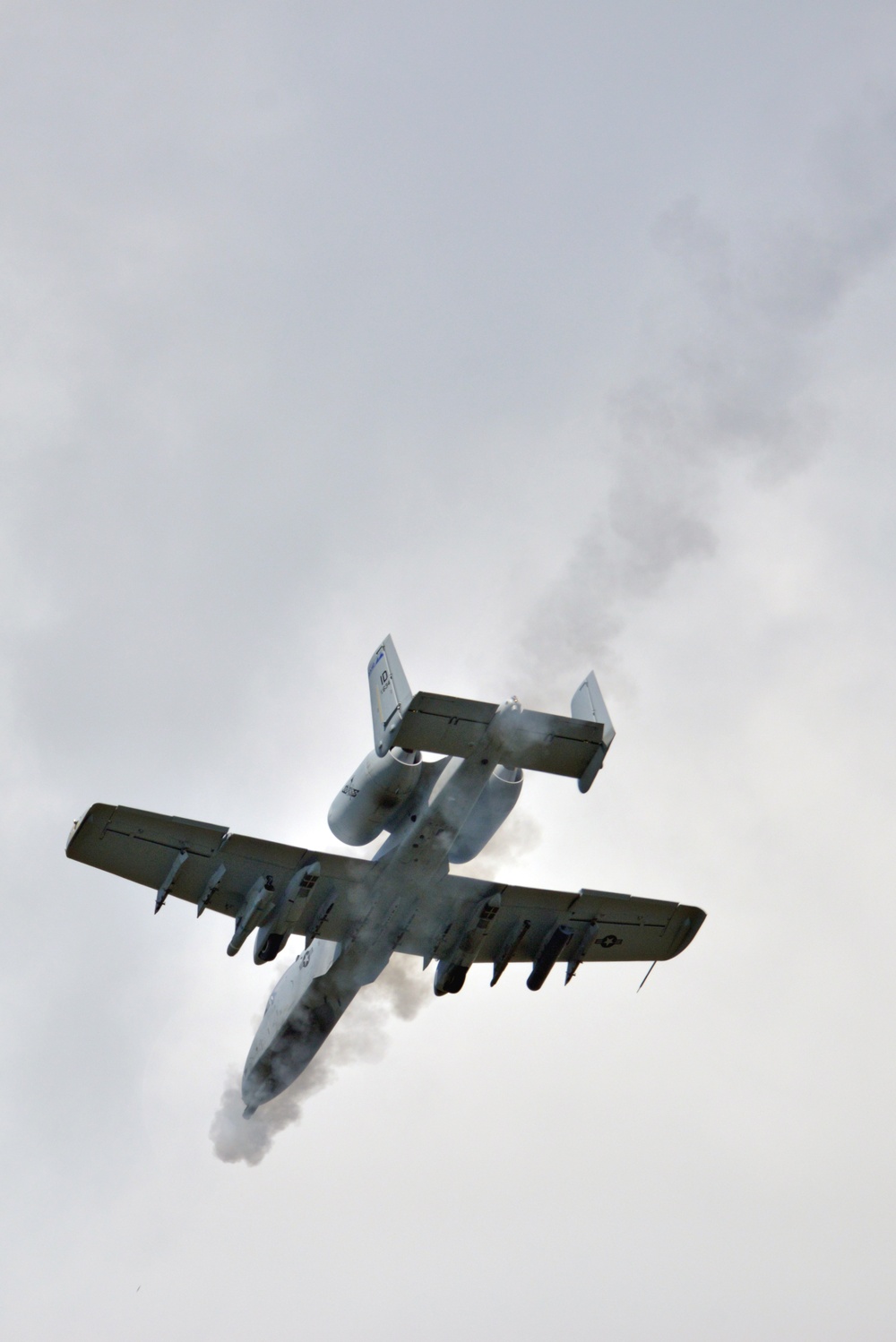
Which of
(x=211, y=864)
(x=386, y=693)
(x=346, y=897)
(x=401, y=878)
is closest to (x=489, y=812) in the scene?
(x=401, y=878)

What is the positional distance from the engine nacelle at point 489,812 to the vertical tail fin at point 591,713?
Result: 173 cm

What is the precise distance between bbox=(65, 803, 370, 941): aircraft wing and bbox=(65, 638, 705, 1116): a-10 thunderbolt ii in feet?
0.10

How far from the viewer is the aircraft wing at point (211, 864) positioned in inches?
1011

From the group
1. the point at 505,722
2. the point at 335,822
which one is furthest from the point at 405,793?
the point at 505,722

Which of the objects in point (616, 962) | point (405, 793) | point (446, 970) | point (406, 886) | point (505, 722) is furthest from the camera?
point (616, 962)

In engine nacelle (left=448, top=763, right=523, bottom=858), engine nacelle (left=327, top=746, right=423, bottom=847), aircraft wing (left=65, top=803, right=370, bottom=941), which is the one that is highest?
engine nacelle (left=448, top=763, right=523, bottom=858)

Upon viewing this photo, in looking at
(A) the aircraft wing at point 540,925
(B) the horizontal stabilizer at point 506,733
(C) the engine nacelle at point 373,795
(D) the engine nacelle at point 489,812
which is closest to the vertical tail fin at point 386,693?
(B) the horizontal stabilizer at point 506,733

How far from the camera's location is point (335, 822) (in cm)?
2533

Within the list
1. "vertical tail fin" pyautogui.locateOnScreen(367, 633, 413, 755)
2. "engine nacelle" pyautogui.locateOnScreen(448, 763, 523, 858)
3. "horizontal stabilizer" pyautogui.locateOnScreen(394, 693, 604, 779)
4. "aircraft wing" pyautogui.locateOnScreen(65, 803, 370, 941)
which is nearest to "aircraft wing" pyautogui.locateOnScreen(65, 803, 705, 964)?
Answer: "aircraft wing" pyautogui.locateOnScreen(65, 803, 370, 941)

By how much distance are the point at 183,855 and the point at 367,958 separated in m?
4.88

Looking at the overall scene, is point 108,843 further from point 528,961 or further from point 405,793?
point 528,961

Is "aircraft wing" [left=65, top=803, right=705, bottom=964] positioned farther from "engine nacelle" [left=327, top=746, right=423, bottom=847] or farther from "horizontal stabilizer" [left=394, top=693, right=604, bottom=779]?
"horizontal stabilizer" [left=394, top=693, right=604, bottom=779]

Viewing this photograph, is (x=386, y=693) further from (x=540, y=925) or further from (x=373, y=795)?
(x=540, y=925)

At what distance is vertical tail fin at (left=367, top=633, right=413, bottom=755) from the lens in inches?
915
